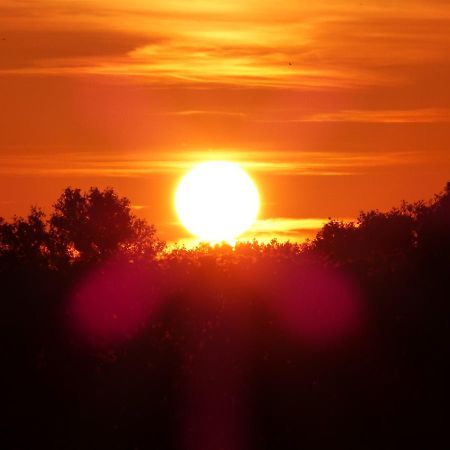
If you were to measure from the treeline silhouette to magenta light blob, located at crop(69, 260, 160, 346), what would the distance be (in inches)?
2.8

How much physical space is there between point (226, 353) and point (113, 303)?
25.4 feet

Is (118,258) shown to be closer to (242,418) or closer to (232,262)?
(232,262)

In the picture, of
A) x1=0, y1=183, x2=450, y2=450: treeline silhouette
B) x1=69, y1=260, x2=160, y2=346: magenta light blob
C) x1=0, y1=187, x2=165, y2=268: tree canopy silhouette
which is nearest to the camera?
x1=0, y1=183, x2=450, y2=450: treeline silhouette

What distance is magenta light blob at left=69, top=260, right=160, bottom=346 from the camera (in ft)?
166

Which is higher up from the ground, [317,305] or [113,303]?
[113,303]

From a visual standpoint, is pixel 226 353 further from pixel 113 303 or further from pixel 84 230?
pixel 84 230

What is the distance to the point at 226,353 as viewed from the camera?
48.1m

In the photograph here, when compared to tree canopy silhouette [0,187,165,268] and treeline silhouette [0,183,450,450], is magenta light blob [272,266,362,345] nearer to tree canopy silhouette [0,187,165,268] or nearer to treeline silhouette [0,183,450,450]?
treeline silhouette [0,183,450,450]

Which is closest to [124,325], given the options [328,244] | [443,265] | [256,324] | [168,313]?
[168,313]

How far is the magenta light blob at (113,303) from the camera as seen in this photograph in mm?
50688

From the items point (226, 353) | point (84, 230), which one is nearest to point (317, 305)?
point (226, 353)

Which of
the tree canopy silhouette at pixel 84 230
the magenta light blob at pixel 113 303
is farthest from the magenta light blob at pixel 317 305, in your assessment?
the tree canopy silhouette at pixel 84 230

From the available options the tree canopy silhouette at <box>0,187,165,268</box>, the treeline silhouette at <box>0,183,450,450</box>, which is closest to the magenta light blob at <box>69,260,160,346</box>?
the treeline silhouette at <box>0,183,450,450</box>

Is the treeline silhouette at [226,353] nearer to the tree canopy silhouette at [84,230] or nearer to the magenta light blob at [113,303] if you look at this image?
the magenta light blob at [113,303]
